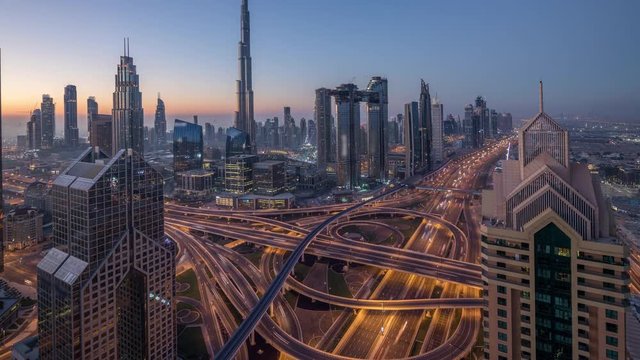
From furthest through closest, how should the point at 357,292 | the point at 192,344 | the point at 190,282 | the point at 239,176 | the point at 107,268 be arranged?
the point at 239,176 < the point at 190,282 < the point at 357,292 < the point at 192,344 < the point at 107,268

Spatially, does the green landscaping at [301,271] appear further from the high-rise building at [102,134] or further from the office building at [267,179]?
the high-rise building at [102,134]

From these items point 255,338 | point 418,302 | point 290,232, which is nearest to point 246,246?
point 290,232

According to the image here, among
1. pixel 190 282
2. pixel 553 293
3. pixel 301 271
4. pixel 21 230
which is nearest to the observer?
pixel 553 293

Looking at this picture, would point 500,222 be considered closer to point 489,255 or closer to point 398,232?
point 489,255

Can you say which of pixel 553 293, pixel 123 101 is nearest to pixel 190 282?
pixel 553 293

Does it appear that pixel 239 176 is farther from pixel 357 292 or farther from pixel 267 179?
pixel 357 292
